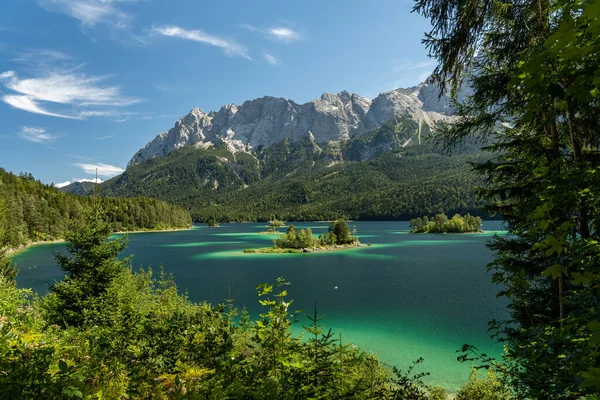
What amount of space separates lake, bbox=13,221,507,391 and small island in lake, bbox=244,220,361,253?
525 centimetres

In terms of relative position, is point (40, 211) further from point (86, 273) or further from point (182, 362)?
point (182, 362)

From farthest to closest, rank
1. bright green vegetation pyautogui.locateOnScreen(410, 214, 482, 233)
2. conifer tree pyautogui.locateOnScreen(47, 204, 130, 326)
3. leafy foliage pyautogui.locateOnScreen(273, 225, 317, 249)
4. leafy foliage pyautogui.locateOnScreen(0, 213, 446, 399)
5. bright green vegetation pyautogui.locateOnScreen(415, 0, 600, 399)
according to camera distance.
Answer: bright green vegetation pyautogui.locateOnScreen(410, 214, 482, 233), leafy foliage pyautogui.locateOnScreen(273, 225, 317, 249), conifer tree pyautogui.locateOnScreen(47, 204, 130, 326), leafy foliage pyautogui.locateOnScreen(0, 213, 446, 399), bright green vegetation pyautogui.locateOnScreen(415, 0, 600, 399)

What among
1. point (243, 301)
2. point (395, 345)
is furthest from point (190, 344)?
point (243, 301)

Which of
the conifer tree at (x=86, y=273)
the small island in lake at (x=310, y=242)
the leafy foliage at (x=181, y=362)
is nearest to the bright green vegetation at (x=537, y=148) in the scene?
the leafy foliage at (x=181, y=362)

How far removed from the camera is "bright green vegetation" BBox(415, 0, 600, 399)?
2.77 meters

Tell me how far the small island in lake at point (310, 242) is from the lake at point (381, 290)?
5.25 m

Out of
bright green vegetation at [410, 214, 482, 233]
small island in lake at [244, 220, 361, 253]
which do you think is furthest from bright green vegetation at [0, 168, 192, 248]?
bright green vegetation at [410, 214, 482, 233]

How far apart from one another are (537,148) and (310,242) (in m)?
72.9

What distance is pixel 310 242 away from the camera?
7912cm

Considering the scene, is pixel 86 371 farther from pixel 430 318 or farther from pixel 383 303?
pixel 383 303

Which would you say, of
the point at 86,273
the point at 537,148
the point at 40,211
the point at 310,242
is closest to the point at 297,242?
the point at 310,242

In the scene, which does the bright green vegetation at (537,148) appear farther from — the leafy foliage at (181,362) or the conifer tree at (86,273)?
the conifer tree at (86,273)

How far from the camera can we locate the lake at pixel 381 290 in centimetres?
2227

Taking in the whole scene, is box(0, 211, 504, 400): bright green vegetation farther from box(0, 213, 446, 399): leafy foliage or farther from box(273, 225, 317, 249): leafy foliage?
box(273, 225, 317, 249): leafy foliage
